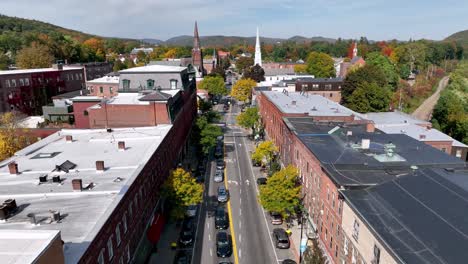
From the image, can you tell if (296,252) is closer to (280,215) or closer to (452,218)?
(280,215)

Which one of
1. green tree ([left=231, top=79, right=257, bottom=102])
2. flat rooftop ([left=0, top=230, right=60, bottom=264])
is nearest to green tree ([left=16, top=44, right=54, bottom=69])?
green tree ([left=231, top=79, right=257, bottom=102])

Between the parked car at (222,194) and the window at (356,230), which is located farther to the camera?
the parked car at (222,194)

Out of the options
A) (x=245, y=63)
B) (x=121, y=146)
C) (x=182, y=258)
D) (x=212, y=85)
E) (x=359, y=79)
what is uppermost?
(x=245, y=63)

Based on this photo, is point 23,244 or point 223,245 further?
point 223,245

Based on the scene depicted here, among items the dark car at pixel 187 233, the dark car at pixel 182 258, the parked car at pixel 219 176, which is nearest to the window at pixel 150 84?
the parked car at pixel 219 176

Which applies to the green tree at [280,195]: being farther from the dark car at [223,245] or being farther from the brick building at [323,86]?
the brick building at [323,86]

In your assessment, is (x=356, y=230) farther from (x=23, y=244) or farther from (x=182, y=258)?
(x=23, y=244)

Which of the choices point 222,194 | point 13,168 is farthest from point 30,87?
point 222,194
